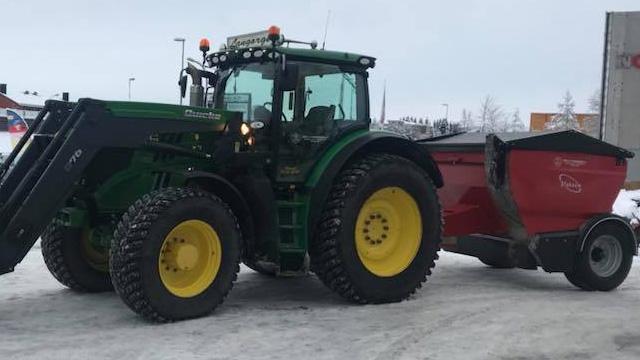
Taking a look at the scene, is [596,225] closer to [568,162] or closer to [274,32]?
[568,162]

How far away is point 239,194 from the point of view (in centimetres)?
576

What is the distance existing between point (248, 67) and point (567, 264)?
12.3ft

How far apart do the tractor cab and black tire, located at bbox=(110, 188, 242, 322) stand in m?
0.92

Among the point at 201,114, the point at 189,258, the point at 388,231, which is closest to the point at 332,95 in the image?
the point at 201,114

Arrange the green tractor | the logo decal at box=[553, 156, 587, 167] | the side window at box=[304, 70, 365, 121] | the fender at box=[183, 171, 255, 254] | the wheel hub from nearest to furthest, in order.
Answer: the green tractor
the fender at box=[183, 171, 255, 254]
the side window at box=[304, 70, 365, 121]
the logo decal at box=[553, 156, 587, 167]
the wheel hub

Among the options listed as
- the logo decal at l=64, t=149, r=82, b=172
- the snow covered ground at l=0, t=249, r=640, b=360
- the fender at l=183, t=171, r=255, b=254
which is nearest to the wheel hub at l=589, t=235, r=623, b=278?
the snow covered ground at l=0, t=249, r=640, b=360

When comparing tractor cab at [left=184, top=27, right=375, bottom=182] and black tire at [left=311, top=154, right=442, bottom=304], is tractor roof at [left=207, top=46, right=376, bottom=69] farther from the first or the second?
black tire at [left=311, top=154, right=442, bottom=304]

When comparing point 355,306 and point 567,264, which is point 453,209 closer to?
point 567,264

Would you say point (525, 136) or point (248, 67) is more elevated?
point (248, 67)

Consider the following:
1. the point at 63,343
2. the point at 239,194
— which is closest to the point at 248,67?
the point at 239,194

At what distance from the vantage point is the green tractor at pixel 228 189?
16.7ft

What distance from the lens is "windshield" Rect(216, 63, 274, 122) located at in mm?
6055

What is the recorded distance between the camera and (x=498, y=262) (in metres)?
8.05

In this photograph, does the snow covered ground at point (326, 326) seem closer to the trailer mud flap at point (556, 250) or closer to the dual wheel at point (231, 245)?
the dual wheel at point (231, 245)
